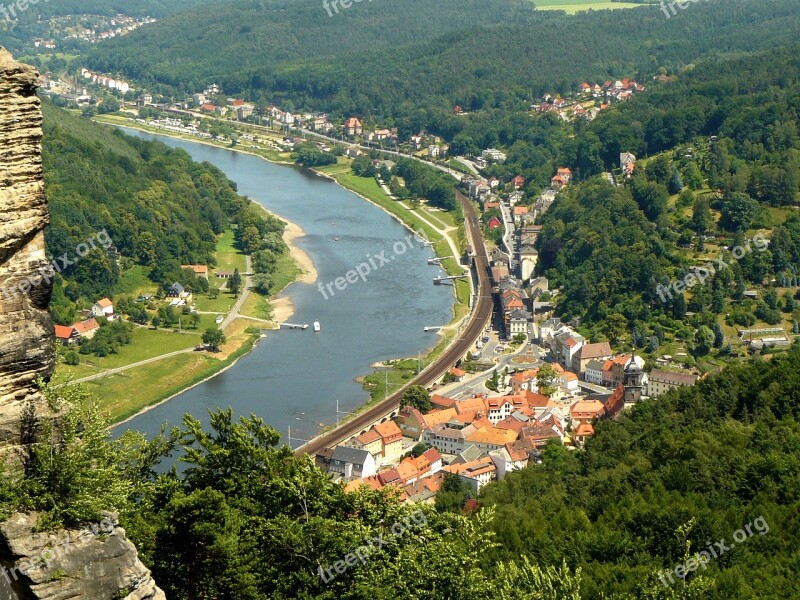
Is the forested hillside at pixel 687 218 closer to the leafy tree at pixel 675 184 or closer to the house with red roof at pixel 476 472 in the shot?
the leafy tree at pixel 675 184

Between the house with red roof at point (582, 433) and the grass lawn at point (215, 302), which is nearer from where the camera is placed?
the house with red roof at point (582, 433)

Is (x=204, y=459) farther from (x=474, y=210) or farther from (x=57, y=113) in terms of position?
(x=57, y=113)

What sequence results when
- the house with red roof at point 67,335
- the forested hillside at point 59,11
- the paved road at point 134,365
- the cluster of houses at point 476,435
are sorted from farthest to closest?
1. the forested hillside at point 59,11
2. the house with red roof at point 67,335
3. the paved road at point 134,365
4. the cluster of houses at point 476,435

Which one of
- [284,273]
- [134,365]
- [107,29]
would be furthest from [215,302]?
[107,29]

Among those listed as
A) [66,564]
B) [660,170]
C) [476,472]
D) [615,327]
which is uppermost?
[66,564]

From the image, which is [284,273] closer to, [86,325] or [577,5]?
[86,325]

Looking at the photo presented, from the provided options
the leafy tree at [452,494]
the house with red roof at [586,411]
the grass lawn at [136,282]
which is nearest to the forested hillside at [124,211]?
the grass lawn at [136,282]

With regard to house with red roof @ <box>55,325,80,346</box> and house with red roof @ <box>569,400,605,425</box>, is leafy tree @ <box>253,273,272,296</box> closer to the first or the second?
house with red roof @ <box>55,325,80,346</box>
